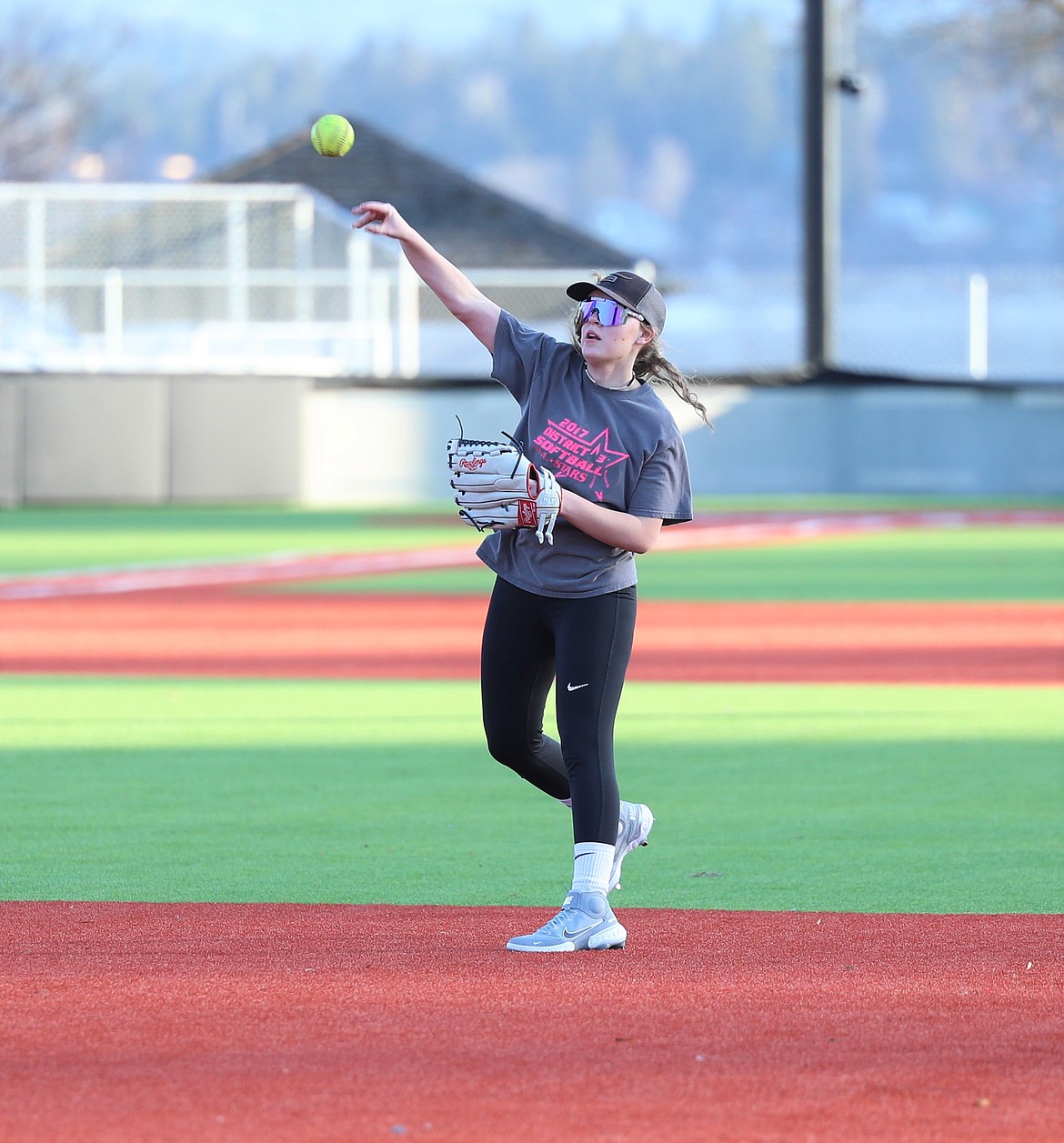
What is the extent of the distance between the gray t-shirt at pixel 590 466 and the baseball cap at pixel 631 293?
209 millimetres

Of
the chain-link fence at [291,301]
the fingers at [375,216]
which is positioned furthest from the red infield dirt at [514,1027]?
the chain-link fence at [291,301]

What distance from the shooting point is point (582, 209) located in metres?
139

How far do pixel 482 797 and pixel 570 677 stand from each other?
8.72 ft

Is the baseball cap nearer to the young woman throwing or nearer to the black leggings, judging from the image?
the young woman throwing

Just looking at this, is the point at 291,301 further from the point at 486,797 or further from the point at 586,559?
the point at 586,559

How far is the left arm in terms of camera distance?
5.27 m

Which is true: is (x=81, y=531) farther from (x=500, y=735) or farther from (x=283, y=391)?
(x=500, y=735)

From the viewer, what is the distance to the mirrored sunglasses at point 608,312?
5492mm

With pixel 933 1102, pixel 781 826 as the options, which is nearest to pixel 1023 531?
pixel 781 826

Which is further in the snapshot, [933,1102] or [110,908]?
[110,908]

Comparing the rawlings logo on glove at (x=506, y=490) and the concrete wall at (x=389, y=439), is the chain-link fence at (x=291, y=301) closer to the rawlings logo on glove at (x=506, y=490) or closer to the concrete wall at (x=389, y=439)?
the concrete wall at (x=389, y=439)

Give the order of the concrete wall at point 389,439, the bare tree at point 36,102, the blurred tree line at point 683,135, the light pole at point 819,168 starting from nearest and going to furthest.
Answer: the concrete wall at point 389,439 < the light pole at point 819,168 < the bare tree at point 36,102 < the blurred tree line at point 683,135

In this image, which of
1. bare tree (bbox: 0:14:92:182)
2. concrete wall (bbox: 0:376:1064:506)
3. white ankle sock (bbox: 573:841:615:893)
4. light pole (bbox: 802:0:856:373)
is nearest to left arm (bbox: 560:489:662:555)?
white ankle sock (bbox: 573:841:615:893)

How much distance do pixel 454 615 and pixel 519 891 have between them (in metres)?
8.42
